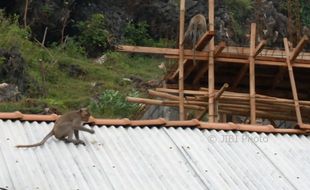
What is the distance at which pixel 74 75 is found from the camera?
17.6 meters

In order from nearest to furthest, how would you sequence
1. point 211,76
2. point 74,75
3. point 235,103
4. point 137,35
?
point 211,76 → point 235,103 → point 74,75 → point 137,35

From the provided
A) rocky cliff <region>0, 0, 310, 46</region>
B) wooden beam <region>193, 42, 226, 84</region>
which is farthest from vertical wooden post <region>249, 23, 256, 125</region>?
rocky cliff <region>0, 0, 310, 46</region>

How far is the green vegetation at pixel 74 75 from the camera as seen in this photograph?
14773mm

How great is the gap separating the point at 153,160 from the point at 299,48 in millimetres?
3038

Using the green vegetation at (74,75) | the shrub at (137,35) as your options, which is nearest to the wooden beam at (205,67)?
the green vegetation at (74,75)

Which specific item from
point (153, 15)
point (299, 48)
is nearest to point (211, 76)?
point (299, 48)

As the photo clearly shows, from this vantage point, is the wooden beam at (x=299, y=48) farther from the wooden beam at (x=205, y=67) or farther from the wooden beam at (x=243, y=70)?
the wooden beam at (x=205, y=67)

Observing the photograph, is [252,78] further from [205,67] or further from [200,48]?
[205,67]

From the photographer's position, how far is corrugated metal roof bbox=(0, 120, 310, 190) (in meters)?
5.34

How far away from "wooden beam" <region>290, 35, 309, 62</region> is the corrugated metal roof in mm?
1609

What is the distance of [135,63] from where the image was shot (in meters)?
Answer: 19.6

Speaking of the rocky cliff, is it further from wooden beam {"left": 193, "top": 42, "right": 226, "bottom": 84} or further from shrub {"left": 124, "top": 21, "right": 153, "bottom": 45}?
wooden beam {"left": 193, "top": 42, "right": 226, "bottom": 84}

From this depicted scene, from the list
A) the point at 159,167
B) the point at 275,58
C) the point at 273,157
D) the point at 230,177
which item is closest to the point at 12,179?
the point at 159,167

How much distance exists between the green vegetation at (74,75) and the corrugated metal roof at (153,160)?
7384 millimetres
